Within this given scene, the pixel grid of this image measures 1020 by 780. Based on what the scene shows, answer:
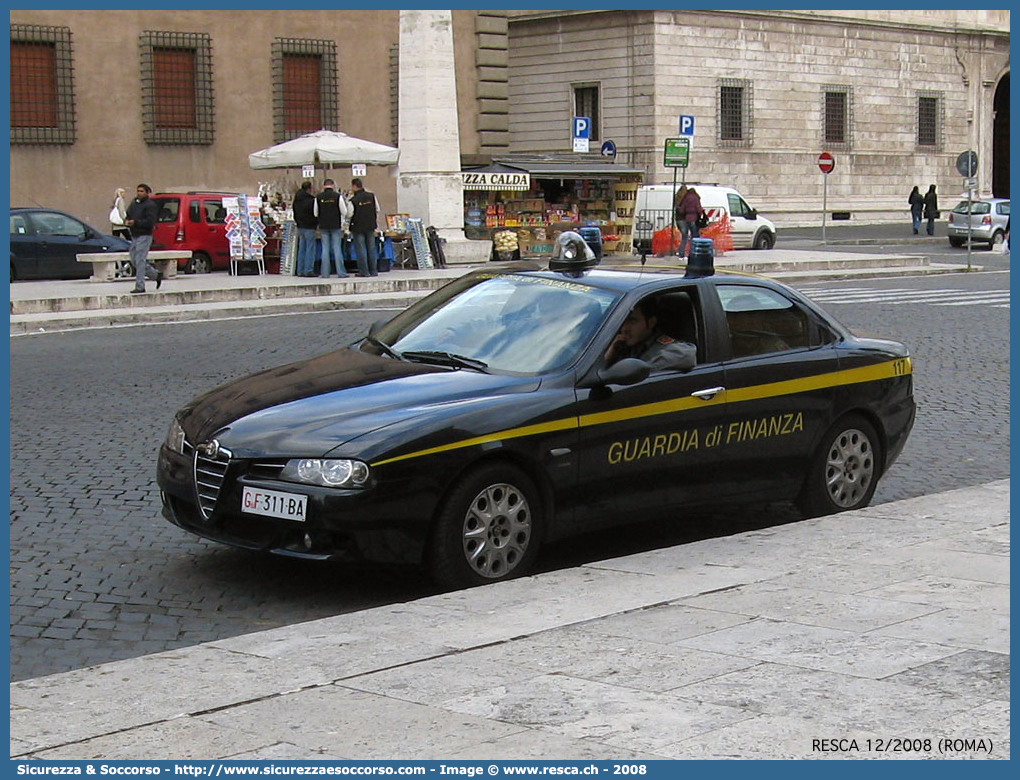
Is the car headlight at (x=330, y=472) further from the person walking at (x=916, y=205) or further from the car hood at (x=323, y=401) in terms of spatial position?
the person walking at (x=916, y=205)

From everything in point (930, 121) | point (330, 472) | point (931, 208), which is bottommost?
point (330, 472)

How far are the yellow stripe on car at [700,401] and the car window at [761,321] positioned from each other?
0.21 metres

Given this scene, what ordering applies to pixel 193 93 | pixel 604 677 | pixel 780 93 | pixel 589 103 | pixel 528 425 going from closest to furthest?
pixel 604 677
pixel 528 425
pixel 193 93
pixel 589 103
pixel 780 93

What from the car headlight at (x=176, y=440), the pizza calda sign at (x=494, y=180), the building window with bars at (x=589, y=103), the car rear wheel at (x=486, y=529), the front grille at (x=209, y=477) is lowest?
the car rear wheel at (x=486, y=529)

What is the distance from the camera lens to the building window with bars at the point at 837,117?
5533 cm

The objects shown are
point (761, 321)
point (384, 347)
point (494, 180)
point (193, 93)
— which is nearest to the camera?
point (384, 347)

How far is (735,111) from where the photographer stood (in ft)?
173

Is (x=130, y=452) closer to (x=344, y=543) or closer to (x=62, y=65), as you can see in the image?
(x=344, y=543)

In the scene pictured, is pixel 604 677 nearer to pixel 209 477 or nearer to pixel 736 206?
pixel 209 477

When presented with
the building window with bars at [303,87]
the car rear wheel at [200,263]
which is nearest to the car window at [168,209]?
the car rear wheel at [200,263]

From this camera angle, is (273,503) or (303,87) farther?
(303,87)

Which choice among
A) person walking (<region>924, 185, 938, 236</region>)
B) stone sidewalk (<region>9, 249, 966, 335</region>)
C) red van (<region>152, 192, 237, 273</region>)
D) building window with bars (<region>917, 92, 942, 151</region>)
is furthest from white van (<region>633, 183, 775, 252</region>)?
building window with bars (<region>917, 92, 942, 151</region>)

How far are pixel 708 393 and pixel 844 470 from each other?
1.18m

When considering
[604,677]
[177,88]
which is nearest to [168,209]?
[177,88]
